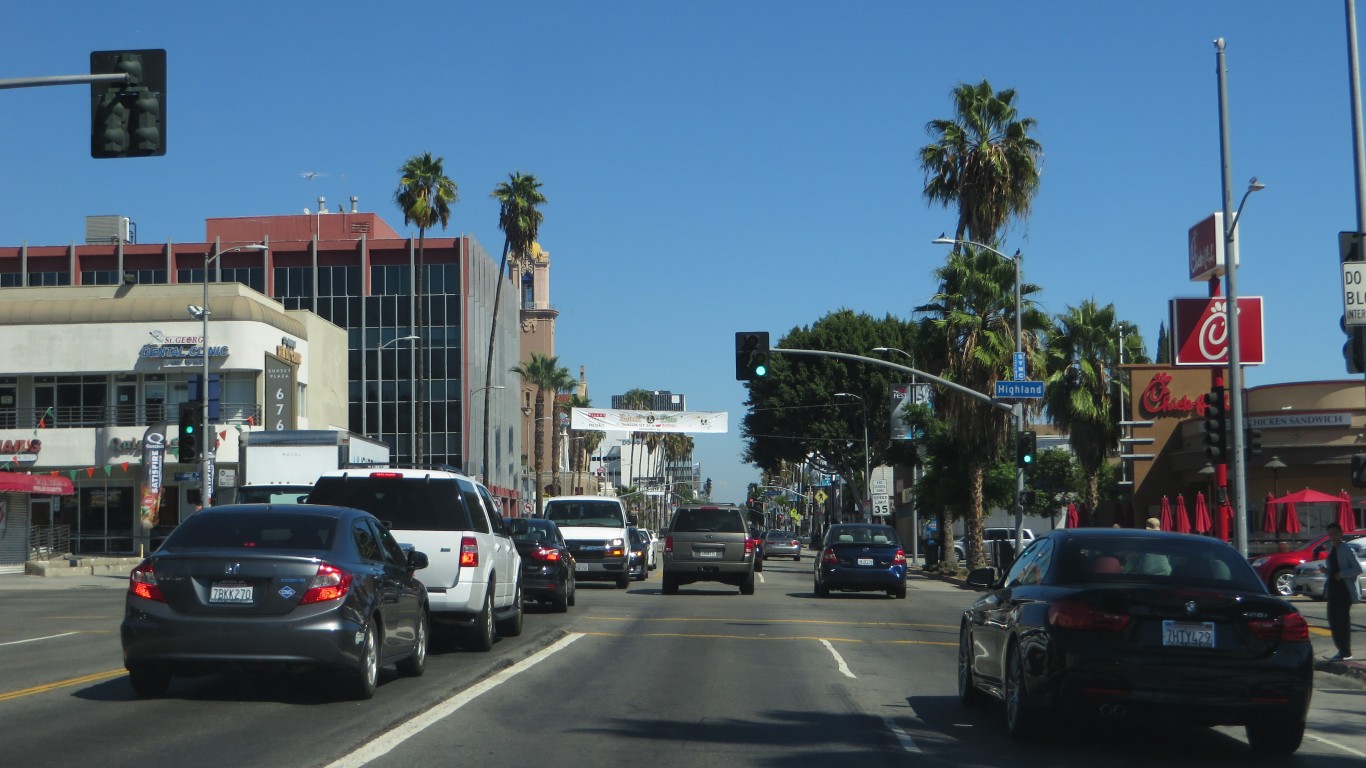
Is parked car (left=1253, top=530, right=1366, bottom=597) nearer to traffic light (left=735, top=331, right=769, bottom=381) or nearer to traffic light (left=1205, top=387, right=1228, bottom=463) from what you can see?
traffic light (left=1205, top=387, right=1228, bottom=463)

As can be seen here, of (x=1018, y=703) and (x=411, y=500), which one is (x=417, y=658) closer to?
(x=411, y=500)

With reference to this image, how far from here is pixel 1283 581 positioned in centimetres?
3189

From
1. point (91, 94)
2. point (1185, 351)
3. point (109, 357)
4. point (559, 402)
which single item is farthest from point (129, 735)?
point (559, 402)

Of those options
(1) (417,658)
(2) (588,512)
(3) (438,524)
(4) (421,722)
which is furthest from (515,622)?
(2) (588,512)

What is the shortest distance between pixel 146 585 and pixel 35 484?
40202 mm

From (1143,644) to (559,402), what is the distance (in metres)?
99.3

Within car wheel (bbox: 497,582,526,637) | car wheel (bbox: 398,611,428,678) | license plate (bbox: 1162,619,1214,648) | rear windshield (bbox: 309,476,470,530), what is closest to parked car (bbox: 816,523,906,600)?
car wheel (bbox: 497,582,526,637)

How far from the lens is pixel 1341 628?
1692 cm

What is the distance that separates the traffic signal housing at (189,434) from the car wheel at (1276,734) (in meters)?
25.2

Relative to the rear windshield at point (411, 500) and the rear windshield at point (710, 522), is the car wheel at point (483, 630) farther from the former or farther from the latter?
the rear windshield at point (710, 522)

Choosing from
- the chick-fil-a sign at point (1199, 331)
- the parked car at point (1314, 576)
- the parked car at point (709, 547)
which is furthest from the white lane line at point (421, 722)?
the parked car at point (1314, 576)

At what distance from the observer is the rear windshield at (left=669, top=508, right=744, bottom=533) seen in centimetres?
3128

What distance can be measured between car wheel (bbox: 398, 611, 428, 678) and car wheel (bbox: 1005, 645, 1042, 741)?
5623mm

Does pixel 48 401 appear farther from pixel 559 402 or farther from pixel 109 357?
pixel 559 402
